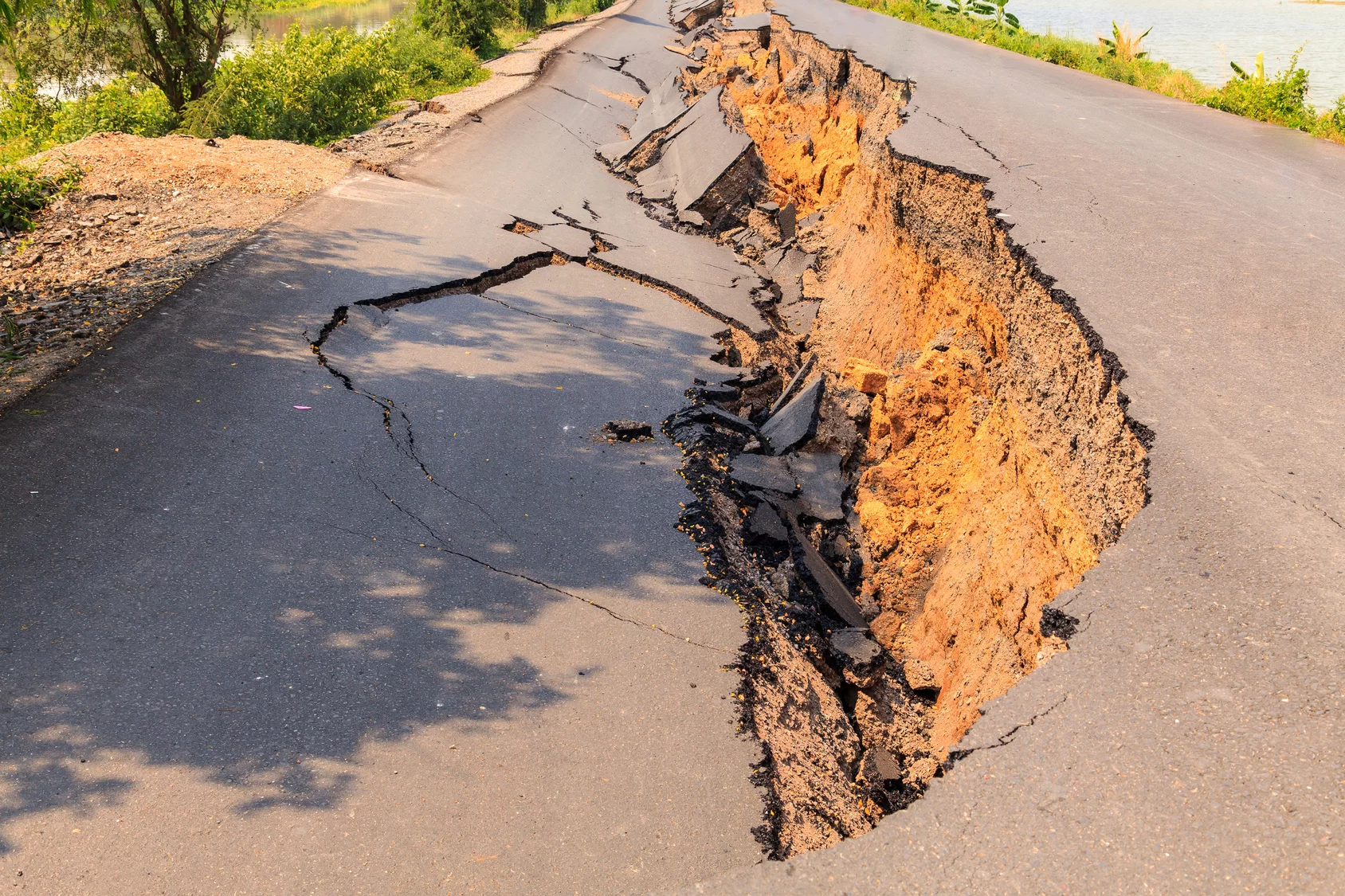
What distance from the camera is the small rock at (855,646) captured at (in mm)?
4500

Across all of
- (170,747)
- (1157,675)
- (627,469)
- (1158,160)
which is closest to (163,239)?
(627,469)

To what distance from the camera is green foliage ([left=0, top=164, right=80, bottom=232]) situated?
23.8ft

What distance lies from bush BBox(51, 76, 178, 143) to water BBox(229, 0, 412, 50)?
1875cm

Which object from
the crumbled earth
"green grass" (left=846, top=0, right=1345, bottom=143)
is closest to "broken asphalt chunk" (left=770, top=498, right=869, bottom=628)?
the crumbled earth

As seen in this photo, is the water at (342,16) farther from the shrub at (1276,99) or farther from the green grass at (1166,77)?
the shrub at (1276,99)

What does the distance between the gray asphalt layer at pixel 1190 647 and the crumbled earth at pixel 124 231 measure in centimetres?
561

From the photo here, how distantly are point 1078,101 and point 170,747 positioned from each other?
1100 centimetres

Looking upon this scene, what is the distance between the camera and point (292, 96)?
1240 centimetres

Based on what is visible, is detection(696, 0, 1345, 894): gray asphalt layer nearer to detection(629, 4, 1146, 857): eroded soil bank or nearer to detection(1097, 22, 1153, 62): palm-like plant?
detection(629, 4, 1146, 857): eroded soil bank

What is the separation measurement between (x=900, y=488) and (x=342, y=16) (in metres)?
39.5

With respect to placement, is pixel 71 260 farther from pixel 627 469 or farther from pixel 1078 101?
pixel 1078 101

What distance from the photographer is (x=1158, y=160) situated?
742 cm

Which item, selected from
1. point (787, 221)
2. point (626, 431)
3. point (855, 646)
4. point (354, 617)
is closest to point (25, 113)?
point (787, 221)

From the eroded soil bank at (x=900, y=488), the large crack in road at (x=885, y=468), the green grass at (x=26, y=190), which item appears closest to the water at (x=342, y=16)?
the green grass at (x=26, y=190)
